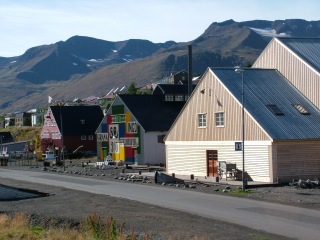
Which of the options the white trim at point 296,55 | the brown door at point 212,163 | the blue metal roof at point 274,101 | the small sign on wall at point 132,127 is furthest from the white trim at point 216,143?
the small sign on wall at point 132,127

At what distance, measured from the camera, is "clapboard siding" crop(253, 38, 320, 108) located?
45.1m

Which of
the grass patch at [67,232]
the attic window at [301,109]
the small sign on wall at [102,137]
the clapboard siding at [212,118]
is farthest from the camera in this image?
the small sign on wall at [102,137]

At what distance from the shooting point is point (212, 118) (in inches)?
1811

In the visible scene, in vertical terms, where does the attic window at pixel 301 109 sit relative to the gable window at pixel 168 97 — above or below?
below

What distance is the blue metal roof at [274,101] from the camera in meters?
40.7

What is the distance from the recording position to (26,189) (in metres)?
41.8

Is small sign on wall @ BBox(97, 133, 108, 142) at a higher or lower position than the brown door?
higher

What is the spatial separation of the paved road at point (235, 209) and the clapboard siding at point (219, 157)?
615cm

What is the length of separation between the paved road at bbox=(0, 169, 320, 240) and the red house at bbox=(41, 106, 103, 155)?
57.2 meters

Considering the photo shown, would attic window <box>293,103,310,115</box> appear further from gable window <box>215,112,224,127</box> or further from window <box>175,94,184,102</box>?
window <box>175,94,184,102</box>

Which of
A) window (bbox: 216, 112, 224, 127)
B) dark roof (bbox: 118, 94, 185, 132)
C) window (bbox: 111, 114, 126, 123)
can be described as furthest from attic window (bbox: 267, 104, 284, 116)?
window (bbox: 111, 114, 126, 123)

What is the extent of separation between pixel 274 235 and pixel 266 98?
24.8 meters

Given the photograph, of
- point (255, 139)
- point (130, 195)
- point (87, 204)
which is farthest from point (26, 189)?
point (255, 139)

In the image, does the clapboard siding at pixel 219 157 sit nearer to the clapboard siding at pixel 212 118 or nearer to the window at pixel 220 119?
the clapboard siding at pixel 212 118
